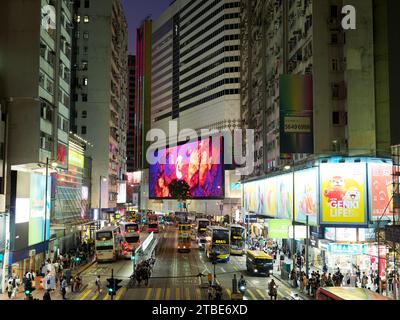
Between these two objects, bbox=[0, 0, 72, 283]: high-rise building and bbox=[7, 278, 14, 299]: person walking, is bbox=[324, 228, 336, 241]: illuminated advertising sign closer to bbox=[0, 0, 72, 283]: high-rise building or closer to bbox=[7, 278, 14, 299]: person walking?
bbox=[0, 0, 72, 283]: high-rise building

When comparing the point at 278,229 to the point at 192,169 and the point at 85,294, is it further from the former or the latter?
the point at 192,169

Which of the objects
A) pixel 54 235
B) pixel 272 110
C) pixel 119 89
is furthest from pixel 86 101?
pixel 54 235

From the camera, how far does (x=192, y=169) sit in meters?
139

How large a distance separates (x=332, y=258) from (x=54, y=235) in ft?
90.7

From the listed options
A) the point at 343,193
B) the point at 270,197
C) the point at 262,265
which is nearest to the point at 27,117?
the point at 262,265

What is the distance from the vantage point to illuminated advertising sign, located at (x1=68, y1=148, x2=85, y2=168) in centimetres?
6362

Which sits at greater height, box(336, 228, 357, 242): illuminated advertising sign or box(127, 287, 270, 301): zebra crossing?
box(336, 228, 357, 242): illuminated advertising sign

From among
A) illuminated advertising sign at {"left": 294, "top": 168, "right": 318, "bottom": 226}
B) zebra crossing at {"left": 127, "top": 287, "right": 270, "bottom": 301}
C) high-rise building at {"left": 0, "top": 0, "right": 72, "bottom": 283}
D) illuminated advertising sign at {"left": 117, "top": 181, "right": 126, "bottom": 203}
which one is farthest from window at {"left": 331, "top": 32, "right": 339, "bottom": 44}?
illuminated advertising sign at {"left": 117, "top": 181, "right": 126, "bottom": 203}

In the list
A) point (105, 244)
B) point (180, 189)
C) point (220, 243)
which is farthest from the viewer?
point (180, 189)

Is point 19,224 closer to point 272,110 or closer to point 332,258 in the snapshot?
point 332,258

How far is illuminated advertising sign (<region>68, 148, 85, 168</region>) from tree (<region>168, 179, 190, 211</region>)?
2442 inches

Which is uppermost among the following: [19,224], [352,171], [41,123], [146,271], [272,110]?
[272,110]

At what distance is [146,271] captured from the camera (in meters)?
38.8

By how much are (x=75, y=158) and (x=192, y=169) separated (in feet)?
241
